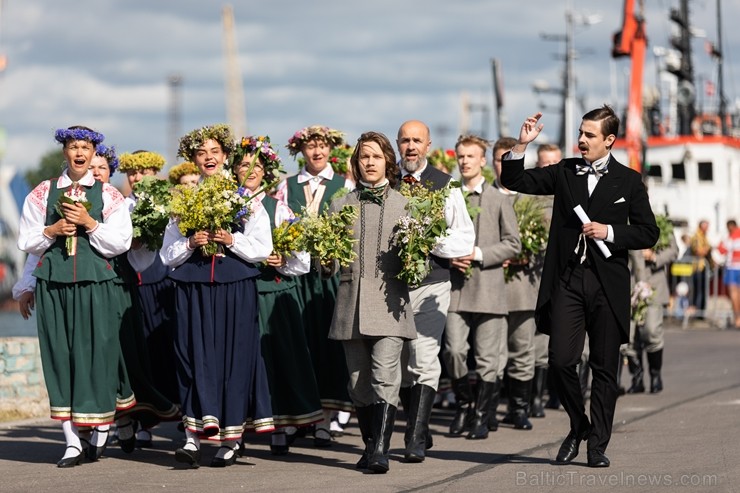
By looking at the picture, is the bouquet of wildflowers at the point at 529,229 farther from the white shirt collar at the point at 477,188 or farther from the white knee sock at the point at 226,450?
the white knee sock at the point at 226,450

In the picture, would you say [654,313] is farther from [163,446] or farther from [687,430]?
[163,446]

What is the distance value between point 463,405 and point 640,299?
117 inches

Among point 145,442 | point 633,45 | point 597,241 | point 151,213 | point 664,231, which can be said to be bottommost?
point 145,442

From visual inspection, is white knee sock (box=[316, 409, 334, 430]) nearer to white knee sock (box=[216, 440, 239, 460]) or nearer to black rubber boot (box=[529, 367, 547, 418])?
white knee sock (box=[216, 440, 239, 460])

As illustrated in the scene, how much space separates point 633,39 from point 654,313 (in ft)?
109

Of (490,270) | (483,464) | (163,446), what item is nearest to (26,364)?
(163,446)

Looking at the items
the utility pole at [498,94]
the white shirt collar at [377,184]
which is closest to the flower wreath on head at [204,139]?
the white shirt collar at [377,184]

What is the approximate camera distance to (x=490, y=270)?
11.4m

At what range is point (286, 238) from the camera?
9.98 m

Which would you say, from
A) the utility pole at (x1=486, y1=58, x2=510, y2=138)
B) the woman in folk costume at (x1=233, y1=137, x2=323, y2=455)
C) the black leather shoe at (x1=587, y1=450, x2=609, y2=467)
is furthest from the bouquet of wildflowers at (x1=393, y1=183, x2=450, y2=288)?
the utility pole at (x1=486, y1=58, x2=510, y2=138)

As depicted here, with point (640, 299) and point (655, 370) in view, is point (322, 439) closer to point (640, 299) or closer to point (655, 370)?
point (640, 299)

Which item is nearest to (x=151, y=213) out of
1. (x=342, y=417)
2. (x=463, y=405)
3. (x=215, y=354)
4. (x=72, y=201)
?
(x=72, y=201)

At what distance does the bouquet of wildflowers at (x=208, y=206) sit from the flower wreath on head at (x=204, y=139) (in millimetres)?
554

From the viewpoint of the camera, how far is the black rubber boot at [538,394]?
1273 centimetres
